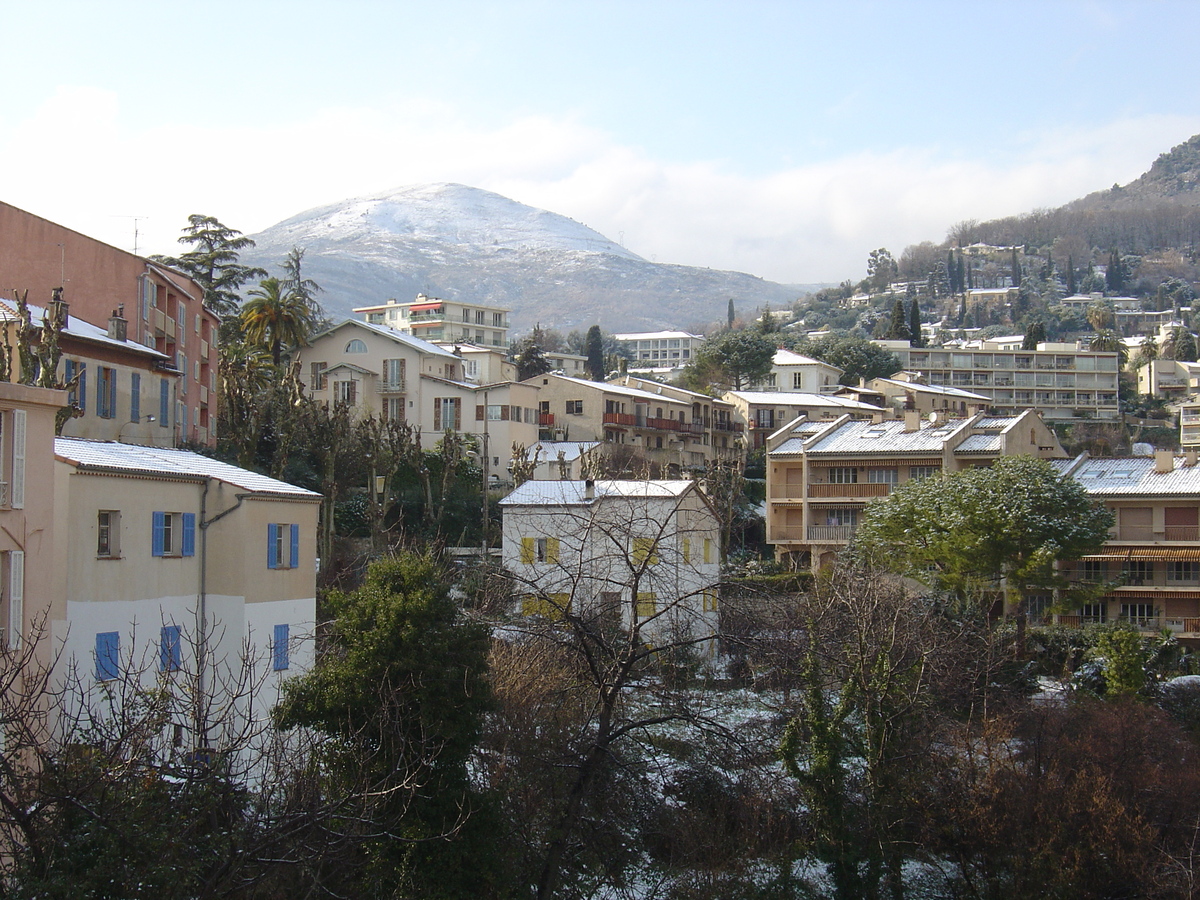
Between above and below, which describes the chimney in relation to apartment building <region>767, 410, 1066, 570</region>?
above

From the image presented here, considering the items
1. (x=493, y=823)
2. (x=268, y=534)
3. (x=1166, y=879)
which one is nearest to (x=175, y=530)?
(x=268, y=534)

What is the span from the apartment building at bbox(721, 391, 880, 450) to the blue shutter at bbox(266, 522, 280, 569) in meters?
63.3

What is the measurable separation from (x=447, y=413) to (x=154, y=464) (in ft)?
155

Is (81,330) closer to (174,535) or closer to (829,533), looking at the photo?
(174,535)

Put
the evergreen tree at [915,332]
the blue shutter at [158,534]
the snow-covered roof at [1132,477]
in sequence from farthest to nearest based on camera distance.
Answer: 1. the evergreen tree at [915,332]
2. the snow-covered roof at [1132,477]
3. the blue shutter at [158,534]

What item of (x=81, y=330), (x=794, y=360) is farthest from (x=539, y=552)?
(x=794, y=360)

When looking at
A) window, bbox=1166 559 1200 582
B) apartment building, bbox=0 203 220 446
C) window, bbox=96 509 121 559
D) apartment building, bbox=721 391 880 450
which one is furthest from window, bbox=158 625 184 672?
apartment building, bbox=721 391 880 450

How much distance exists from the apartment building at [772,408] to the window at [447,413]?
24228 millimetres

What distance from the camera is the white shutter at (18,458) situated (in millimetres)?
20125

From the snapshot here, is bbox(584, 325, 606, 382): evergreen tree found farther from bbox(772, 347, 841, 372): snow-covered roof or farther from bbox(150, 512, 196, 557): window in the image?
bbox(150, 512, 196, 557): window

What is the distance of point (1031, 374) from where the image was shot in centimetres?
13112

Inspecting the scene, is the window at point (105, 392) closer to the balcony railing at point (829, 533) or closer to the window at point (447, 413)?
the balcony railing at point (829, 533)

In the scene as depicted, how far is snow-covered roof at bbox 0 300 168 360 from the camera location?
36.4 m

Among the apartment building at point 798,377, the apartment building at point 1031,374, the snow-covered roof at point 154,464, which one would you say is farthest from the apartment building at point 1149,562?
the apartment building at point 1031,374
